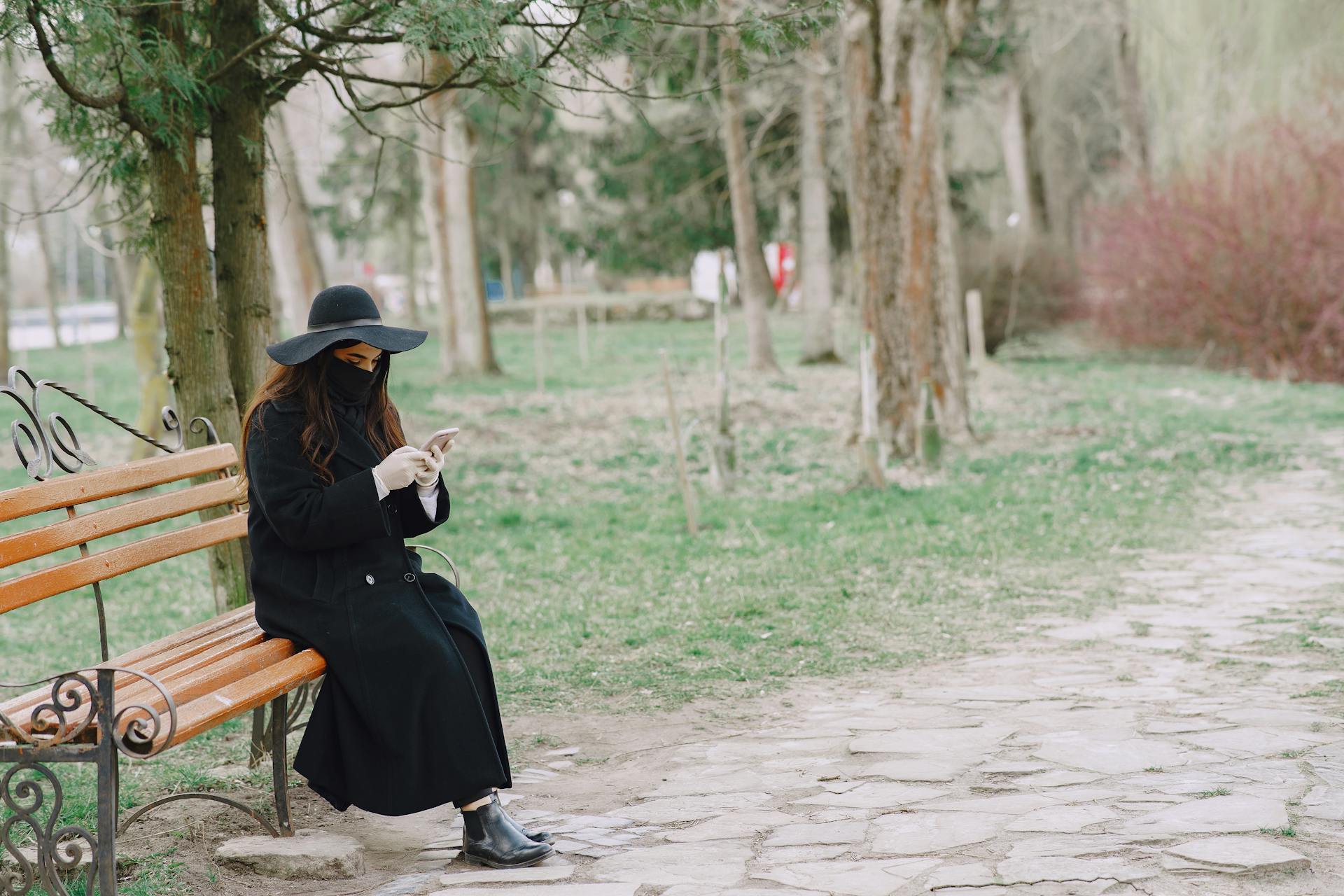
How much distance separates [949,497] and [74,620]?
224 inches

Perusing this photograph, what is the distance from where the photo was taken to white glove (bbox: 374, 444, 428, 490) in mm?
3664

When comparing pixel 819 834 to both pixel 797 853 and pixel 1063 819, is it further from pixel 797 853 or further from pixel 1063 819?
pixel 1063 819

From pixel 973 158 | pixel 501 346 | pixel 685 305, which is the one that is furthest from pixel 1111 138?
pixel 501 346

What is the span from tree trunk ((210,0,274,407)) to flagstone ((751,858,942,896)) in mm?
2948

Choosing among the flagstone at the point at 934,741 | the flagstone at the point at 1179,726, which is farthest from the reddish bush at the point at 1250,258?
the flagstone at the point at 934,741

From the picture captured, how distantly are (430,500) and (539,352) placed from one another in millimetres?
14800

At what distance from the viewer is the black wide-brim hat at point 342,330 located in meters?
3.74

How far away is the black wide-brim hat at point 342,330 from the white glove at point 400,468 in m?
0.29

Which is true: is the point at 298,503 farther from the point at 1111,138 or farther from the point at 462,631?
the point at 1111,138

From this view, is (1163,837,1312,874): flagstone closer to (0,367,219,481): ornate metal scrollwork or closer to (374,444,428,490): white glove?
(374,444,428,490): white glove

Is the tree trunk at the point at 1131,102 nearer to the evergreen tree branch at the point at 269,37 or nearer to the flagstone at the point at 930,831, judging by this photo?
the evergreen tree branch at the point at 269,37

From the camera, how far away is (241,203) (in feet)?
17.0

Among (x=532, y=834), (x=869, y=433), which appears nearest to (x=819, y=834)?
(x=532, y=834)

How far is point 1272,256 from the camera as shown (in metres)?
17.7
